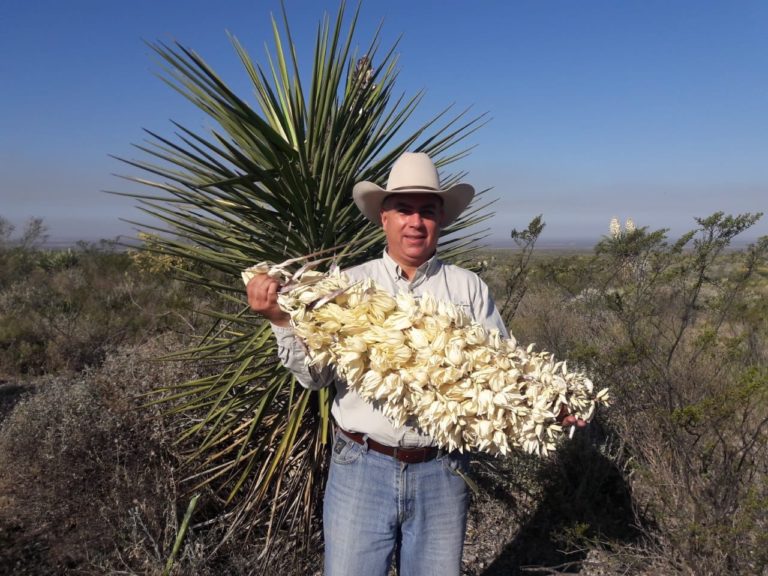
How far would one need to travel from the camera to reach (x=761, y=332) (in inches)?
252

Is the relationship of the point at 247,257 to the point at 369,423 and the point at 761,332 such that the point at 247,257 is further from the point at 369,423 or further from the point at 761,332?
the point at 761,332

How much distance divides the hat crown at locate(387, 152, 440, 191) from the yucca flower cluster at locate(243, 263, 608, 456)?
62cm

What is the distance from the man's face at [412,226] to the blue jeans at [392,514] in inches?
29.7

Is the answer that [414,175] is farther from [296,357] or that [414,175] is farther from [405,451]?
[405,451]

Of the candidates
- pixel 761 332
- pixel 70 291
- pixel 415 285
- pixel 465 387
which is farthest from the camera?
pixel 70 291

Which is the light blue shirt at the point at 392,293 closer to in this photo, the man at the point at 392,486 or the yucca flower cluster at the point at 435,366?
the man at the point at 392,486

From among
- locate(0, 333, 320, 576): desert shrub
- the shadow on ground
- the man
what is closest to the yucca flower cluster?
the man

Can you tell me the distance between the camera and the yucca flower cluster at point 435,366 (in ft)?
4.64

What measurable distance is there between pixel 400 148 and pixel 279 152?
976 mm

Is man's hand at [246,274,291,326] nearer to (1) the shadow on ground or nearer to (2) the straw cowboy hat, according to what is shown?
(2) the straw cowboy hat

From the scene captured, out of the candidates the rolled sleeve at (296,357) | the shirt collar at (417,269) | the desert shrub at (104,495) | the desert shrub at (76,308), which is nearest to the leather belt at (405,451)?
the rolled sleeve at (296,357)

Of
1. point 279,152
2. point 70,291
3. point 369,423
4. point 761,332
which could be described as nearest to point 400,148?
point 279,152

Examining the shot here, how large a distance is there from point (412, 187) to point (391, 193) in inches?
3.7

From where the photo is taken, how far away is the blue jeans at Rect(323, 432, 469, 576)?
1.85m
